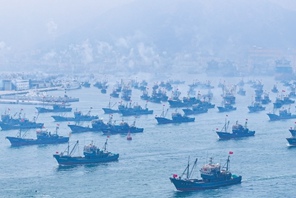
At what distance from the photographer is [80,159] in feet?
89.4

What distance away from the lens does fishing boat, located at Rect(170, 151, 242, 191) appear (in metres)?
23.5

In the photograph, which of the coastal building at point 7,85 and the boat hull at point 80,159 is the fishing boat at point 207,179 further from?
the coastal building at point 7,85

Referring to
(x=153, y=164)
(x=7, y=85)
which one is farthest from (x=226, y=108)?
(x=7, y=85)

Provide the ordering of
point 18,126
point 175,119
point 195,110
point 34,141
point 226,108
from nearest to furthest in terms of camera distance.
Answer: point 34,141 < point 18,126 < point 175,119 < point 195,110 < point 226,108

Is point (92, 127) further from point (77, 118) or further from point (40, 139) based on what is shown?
point (40, 139)

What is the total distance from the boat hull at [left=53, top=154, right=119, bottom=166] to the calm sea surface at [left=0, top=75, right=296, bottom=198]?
0.27 m

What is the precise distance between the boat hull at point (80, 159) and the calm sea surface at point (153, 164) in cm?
27

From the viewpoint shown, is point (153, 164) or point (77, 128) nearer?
point (153, 164)

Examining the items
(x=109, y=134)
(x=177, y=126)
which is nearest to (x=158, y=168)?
(x=109, y=134)

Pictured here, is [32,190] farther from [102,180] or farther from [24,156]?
[24,156]

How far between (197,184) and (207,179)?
364 millimetres

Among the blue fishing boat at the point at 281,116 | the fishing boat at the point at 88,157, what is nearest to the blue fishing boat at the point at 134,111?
the blue fishing boat at the point at 281,116

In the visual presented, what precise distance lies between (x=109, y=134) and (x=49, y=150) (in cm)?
423

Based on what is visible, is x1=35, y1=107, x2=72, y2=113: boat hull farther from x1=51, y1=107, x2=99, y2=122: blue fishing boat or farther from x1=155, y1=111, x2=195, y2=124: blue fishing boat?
x1=155, y1=111, x2=195, y2=124: blue fishing boat
